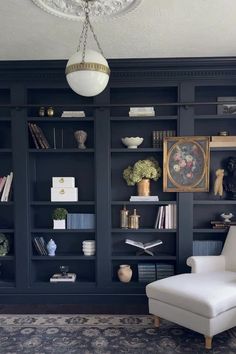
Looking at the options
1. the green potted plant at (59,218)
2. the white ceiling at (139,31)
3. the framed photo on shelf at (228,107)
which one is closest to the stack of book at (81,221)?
the green potted plant at (59,218)

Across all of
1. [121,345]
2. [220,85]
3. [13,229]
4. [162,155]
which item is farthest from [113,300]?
[220,85]

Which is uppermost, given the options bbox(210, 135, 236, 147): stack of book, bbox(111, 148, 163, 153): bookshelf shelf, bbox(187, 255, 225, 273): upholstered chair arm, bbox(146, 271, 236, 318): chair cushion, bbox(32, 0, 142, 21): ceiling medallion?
bbox(32, 0, 142, 21): ceiling medallion

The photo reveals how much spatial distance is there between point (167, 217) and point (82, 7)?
2116 mm

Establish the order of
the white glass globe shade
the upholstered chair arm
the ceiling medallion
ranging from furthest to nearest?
1. the upholstered chair arm
2. the ceiling medallion
3. the white glass globe shade

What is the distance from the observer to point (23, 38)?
256 centimetres

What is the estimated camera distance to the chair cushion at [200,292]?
228 cm

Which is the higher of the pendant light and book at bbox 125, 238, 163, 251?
the pendant light

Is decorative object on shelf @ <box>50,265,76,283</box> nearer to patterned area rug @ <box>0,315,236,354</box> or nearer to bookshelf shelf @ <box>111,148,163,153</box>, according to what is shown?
patterned area rug @ <box>0,315,236,354</box>

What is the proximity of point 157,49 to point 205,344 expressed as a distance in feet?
8.34

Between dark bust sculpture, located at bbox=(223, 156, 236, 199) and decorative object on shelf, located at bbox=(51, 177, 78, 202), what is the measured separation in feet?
5.31

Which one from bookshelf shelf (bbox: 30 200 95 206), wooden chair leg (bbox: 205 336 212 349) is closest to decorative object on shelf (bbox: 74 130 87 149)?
bookshelf shelf (bbox: 30 200 95 206)

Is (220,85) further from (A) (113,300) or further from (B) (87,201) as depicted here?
(A) (113,300)

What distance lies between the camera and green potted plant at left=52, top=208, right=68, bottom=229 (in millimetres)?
3244

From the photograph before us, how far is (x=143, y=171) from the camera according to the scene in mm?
3176
